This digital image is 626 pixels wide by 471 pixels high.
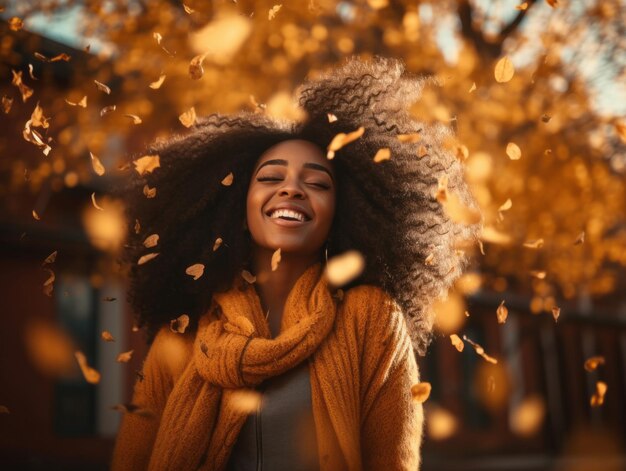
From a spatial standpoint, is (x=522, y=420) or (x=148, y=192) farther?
(x=522, y=420)

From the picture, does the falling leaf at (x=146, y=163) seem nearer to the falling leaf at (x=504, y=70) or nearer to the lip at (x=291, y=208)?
the lip at (x=291, y=208)

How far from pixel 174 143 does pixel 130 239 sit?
0.41 metres

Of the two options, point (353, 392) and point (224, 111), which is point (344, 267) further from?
point (224, 111)

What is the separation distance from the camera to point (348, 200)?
2.79m

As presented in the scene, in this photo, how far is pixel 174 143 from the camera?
2904mm

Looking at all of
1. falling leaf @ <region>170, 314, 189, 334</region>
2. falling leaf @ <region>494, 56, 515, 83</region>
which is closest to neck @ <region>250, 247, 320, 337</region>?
falling leaf @ <region>170, 314, 189, 334</region>

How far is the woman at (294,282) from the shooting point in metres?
2.32

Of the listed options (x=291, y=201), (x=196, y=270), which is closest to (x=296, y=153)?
(x=291, y=201)

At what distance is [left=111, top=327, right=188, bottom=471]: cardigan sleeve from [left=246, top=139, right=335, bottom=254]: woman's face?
47cm

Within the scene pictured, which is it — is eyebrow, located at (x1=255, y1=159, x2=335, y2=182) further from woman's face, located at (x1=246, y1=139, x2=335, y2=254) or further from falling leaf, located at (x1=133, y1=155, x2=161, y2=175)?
falling leaf, located at (x1=133, y1=155, x2=161, y2=175)

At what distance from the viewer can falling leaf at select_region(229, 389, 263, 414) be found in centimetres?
233

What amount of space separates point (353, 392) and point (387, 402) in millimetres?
132

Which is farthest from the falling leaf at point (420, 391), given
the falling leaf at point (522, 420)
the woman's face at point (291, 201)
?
the falling leaf at point (522, 420)

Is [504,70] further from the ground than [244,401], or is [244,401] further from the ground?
[504,70]
